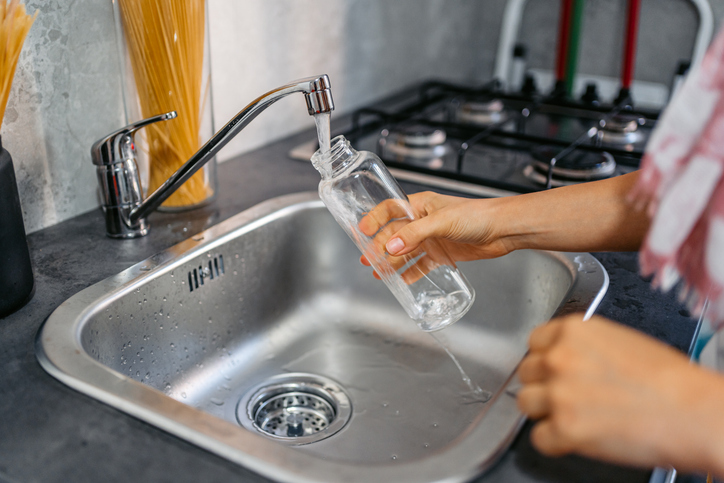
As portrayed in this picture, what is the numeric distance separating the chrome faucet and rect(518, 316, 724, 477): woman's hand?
393 millimetres

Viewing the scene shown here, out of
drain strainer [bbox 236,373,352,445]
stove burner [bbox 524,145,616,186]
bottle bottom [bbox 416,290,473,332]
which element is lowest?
drain strainer [bbox 236,373,352,445]

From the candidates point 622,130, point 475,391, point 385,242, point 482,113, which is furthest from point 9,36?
point 622,130

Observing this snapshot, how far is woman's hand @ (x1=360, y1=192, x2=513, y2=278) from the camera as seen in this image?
695mm

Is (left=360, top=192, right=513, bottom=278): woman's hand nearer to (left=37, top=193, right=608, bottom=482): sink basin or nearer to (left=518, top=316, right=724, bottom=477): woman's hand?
(left=37, top=193, right=608, bottom=482): sink basin

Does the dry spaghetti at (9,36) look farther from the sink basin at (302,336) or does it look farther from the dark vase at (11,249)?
the sink basin at (302,336)

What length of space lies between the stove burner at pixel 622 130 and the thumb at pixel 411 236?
691 mm

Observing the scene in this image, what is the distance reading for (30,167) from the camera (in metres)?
0.81

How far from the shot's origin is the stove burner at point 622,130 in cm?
125

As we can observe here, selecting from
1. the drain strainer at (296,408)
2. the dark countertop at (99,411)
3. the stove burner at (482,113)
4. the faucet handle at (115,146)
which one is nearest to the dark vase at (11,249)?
the dark countertop at (99,411)

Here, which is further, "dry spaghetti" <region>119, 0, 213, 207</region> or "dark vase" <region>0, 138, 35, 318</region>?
"dry spaghetti" <region>119, 0, 213, 207</region>

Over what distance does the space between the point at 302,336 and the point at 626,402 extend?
2.05 ft

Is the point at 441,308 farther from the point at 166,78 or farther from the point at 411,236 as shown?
the point at 166,78

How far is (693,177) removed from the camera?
412mm

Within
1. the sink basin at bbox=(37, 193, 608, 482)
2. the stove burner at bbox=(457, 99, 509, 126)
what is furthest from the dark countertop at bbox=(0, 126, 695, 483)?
the stove burner at bbox=(457, 99, 509, 126)
